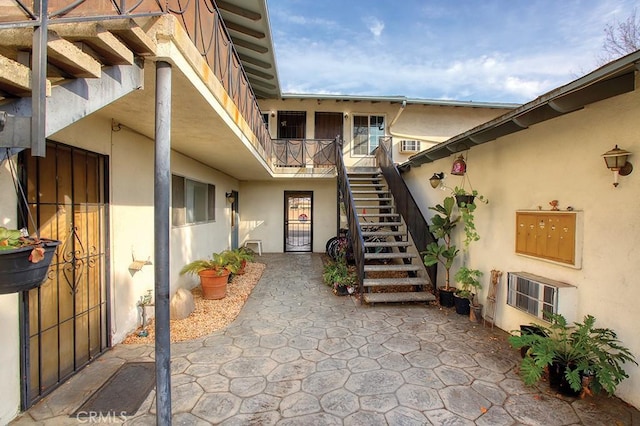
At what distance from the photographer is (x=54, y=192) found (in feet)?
9.03

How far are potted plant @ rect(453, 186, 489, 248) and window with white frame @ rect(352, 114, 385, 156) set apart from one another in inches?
244

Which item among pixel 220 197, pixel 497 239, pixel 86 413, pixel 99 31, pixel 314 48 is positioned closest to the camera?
pixel 99 31

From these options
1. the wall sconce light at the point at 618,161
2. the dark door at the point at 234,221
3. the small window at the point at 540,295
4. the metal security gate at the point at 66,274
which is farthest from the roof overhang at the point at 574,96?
the dark door at the point at 234,221

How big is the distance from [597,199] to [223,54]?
14.7 ft

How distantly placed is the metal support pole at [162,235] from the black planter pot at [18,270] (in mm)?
590

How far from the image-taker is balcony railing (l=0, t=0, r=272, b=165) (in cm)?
134

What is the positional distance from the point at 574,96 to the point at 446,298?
348cm

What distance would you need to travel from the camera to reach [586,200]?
288cm

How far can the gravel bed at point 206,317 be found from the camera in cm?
381

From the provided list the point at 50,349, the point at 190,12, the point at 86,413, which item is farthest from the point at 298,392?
the point at 190,12

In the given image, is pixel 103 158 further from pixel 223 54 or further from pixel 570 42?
pixel 570 42

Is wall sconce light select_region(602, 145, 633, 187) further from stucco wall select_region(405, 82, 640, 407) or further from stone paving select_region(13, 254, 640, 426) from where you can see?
stone paving select_region(13, 254, 640, 426)

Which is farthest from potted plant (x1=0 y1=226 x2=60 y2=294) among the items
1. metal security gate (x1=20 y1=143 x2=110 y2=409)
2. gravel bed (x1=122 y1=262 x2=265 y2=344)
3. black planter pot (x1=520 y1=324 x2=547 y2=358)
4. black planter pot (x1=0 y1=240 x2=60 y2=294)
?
black planter pot (x1=520 y1=324 x2=547 y2=358)

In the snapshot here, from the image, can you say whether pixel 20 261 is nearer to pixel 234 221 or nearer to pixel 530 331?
pixel 530 331
